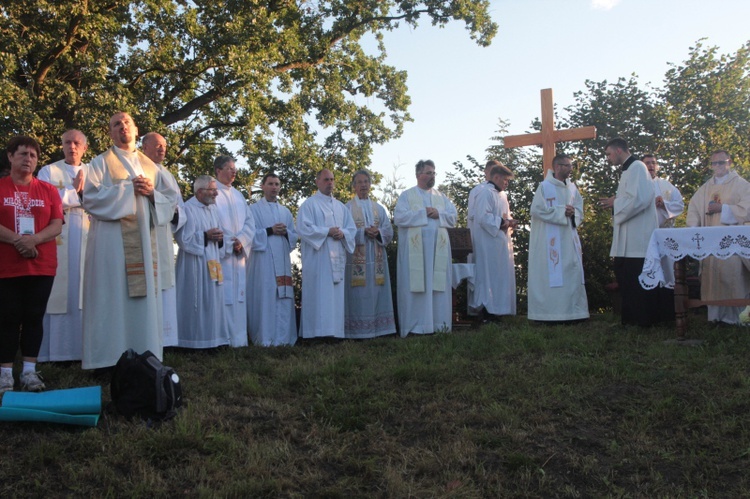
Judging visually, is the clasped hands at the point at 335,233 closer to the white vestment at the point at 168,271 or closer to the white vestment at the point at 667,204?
the white vestment at the point at 168,271

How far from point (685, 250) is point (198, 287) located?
490 cm

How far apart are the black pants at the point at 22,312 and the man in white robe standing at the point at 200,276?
2256mm

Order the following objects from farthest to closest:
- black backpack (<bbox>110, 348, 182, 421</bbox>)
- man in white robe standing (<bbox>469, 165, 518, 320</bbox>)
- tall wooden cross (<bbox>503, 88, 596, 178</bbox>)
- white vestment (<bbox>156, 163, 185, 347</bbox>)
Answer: tall wooden cross (<bbox>503, 88, 596, 178</bbox>) → man in white robe standing (<bbox>469, 165, 518, 320</bbox>) → white vestment (<bbox>156, 163, 185, 347</bbox>) → black backpack (<bbox>110, 348, 182, 421</bbox>)

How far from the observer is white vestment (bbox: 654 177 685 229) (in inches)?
355

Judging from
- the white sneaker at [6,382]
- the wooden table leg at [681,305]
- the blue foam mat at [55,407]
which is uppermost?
the wooden table leg at [681,305]

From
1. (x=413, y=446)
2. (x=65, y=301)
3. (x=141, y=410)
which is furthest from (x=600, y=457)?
(x=65, y=301)

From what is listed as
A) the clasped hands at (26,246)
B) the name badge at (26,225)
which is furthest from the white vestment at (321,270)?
the clasped hands at (26,246)

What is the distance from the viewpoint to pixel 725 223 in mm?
8312

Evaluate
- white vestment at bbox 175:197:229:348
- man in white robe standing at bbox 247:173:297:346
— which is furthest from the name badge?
man in white robe standing at bbox 247:173:297:346

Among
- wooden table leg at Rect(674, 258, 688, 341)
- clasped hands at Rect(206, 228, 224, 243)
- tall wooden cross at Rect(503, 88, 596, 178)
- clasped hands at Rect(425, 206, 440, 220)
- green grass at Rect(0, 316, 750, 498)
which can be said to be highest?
tall wooden cross at Rect(503, 88, 596, 178)

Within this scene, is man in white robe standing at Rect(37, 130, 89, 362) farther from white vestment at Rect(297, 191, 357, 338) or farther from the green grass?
white vestment at Rect(297, 191, 357, 338)

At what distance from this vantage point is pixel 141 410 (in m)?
4.78

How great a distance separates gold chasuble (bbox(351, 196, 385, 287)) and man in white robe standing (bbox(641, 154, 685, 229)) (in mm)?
3334

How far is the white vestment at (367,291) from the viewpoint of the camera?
910 centimetres
